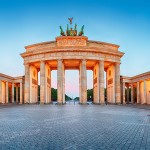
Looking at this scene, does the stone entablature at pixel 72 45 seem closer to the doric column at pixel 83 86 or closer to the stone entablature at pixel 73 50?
the stone entablature at pixel 73 50

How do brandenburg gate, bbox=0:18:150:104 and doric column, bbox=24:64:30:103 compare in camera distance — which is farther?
doric column, bbox=24:64:30:103

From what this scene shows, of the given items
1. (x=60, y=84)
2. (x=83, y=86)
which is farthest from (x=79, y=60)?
(x=60, y=84)

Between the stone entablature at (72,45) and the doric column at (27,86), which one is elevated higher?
the stone entablature at (72,45)

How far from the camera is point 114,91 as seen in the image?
1980 inches

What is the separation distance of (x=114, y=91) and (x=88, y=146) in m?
44.3

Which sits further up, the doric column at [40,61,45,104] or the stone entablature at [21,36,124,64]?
the stone entablature at [21,36,124,64]

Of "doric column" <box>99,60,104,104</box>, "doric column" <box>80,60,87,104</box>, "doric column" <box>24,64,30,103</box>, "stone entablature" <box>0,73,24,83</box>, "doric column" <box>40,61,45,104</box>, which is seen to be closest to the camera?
"doric column" <box>80,60,87,104</box>

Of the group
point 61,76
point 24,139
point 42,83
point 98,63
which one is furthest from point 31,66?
point 24,139

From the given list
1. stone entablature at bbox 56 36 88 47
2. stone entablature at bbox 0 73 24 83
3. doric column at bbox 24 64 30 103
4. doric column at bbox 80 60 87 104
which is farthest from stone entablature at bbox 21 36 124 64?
stone entablature at bbox 0 73 24 83

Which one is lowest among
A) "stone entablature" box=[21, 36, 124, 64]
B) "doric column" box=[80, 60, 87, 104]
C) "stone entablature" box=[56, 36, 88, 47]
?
"doric column" box=[80, 60, 87, 104]

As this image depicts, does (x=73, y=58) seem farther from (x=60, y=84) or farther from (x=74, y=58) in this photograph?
(x=60, y=84)

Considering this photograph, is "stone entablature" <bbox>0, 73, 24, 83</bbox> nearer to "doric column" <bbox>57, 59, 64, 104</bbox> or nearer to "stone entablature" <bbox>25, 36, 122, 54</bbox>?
"stone entablature" <bbox>25, 36, 122, 54</bbox>

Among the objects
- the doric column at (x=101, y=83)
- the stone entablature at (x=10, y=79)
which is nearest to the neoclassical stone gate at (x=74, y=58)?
the doric column at (x=101, y=83)

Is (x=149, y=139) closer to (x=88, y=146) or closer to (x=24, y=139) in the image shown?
(x=88, y=146)
